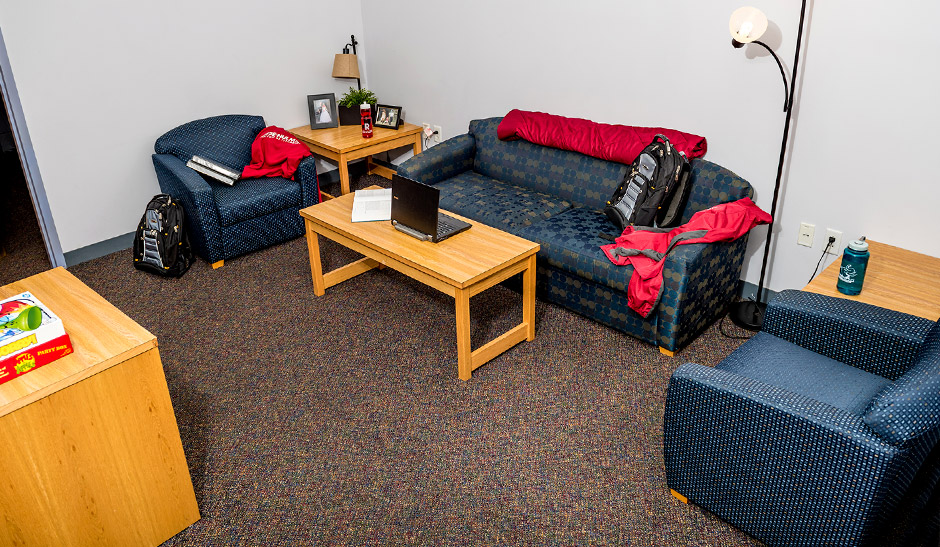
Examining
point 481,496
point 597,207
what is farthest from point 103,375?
point 597,207

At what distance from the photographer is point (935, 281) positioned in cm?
272

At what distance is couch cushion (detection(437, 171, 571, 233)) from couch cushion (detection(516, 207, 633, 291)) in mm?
109

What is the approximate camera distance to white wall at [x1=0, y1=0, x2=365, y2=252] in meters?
3.74

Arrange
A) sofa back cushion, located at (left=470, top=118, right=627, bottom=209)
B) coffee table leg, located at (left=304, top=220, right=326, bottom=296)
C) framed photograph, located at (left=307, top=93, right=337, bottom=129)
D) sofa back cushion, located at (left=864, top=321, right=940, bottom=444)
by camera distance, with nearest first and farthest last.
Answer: sofa back cushion, located at (left=864, top=321, right=940, bottom=444) → coffee table leg, located at (left=304, top=220, right=326, bottom=296) → sofa back cushion, located at (left=470, top=118, right=627, bottom=209) → framed photograph, located at (left=307, top=93, right=337, bottom=129)

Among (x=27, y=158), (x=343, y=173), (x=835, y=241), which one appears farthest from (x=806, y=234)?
(x=27, y=158)

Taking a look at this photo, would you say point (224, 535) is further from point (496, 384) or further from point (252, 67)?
point (252, 67)

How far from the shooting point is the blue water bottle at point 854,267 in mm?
2609

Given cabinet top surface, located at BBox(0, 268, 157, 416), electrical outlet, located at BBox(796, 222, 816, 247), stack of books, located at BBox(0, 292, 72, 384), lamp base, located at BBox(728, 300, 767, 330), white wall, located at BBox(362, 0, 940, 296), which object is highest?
white wall, located at BBox(362, 0, 940, 296)

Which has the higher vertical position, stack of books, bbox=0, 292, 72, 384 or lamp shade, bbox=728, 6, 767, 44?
lamp shade, bbox=728, 6, 767, 44

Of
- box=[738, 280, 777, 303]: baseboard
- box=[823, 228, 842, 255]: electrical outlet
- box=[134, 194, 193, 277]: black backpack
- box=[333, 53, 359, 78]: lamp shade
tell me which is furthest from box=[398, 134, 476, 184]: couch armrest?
box=[823, 228, 842, 255]: electrical outlet

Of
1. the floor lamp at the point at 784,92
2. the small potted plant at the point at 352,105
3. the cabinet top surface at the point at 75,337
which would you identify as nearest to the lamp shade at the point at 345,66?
the small potted plant at the point at 352,105

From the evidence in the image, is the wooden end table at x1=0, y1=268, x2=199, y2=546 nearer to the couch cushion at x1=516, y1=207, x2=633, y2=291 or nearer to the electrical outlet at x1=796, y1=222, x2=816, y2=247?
the couch cushion at x1=516, y1=207, x2=633, y2=291

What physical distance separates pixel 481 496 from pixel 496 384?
65 centimetres

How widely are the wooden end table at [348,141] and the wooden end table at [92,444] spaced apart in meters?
2.41
